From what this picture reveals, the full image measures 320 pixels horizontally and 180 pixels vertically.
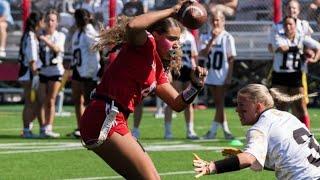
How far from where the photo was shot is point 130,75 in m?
7.67

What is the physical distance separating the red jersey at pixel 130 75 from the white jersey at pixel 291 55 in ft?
26.3

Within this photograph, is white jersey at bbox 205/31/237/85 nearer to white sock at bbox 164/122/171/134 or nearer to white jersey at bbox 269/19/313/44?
white jersey at bbox 269/19/313/44

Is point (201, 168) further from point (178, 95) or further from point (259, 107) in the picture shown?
point (178, 95)

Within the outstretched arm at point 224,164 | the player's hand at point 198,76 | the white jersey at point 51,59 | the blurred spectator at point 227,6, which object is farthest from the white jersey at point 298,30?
the outstretched arm at point 224,164

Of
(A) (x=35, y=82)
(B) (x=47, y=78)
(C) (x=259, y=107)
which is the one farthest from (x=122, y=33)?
(B) (x=47, y=78)

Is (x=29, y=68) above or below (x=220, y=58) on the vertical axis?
below

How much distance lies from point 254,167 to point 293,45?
8947 millimetres

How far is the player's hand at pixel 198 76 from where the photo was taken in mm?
7828

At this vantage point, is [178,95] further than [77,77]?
No

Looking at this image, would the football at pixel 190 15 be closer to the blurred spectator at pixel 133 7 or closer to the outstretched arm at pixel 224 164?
the outstretched arm at pixel 224 164

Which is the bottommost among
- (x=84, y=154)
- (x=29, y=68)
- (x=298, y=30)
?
(x=84, y=154)

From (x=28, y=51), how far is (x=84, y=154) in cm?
321

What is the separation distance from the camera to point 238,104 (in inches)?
281

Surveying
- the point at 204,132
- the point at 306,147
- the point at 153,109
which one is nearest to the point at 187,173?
the point at 306,147
